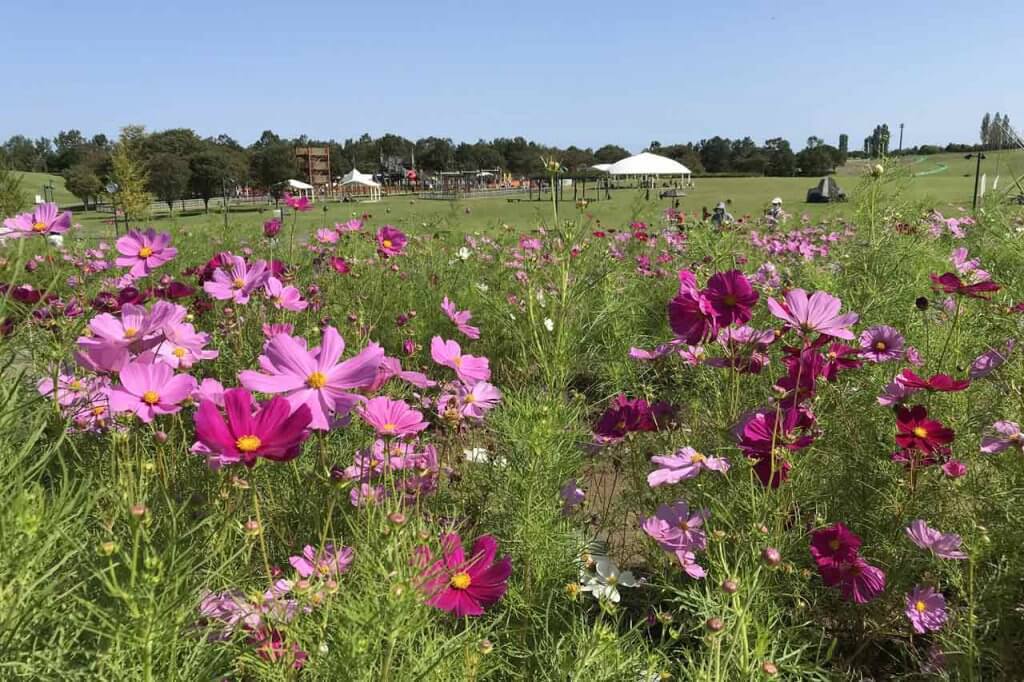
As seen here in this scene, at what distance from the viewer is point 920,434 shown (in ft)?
4.42

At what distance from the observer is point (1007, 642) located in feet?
4.15

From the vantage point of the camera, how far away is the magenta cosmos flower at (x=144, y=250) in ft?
6.48

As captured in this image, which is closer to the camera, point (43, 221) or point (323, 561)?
point (323, 561)

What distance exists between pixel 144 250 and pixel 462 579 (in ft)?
5.11

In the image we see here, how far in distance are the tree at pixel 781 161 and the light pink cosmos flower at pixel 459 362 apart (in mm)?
63050

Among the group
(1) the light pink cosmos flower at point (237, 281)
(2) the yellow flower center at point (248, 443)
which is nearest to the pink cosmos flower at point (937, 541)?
(2) the yellow flower center at point (248, 443)

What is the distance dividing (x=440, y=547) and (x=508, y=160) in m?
81.6

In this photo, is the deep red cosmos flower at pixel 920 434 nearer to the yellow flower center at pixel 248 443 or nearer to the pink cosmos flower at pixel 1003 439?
the pink cosmos flower at pixel 1003 439

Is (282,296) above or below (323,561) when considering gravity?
above

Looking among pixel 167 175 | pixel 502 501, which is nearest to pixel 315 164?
pixel 167 175

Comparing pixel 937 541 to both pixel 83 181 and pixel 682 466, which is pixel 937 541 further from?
pixel 83 181

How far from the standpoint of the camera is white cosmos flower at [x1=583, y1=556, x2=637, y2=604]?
1191mm

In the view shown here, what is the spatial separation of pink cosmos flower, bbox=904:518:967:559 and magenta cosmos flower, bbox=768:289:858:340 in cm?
39

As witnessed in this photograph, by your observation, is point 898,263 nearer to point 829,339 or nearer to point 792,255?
point 792,255
